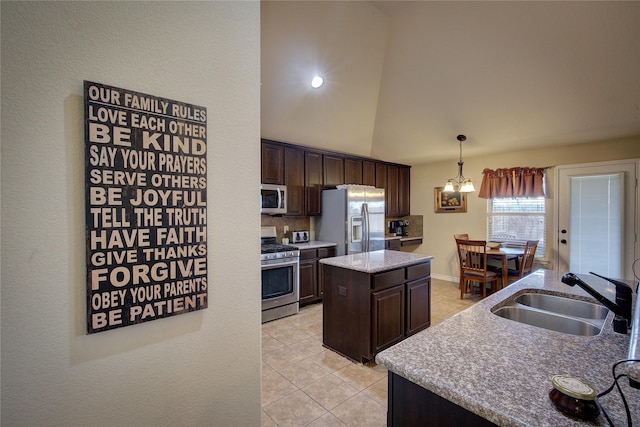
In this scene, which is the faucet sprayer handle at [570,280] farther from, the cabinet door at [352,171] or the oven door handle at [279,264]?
the cabinet door at [352,171]

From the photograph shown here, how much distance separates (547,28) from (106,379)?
403cm

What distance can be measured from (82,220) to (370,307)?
2.18 m

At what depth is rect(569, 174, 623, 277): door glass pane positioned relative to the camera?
158 inches

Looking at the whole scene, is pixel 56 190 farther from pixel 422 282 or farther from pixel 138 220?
pixel 422 282

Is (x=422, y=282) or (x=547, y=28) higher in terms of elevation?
(x=547, y=28)

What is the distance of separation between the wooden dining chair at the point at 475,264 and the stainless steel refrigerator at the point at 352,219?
1.26m

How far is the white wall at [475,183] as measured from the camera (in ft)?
13.8

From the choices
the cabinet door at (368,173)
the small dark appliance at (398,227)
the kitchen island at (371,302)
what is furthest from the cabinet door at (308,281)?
the small dark appliance at (398,227)

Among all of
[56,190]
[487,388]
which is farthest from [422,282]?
[56,190]

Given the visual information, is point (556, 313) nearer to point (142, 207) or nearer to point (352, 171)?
point (142, 207)

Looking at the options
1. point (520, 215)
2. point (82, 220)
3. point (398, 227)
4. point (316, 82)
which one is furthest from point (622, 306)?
point (398, 227)

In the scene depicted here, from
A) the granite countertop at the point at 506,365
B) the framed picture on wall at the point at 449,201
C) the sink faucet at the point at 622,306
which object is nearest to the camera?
the granite countertop at the point at 506,365

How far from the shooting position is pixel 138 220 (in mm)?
978

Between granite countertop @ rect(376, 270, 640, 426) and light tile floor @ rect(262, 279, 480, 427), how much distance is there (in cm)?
111
